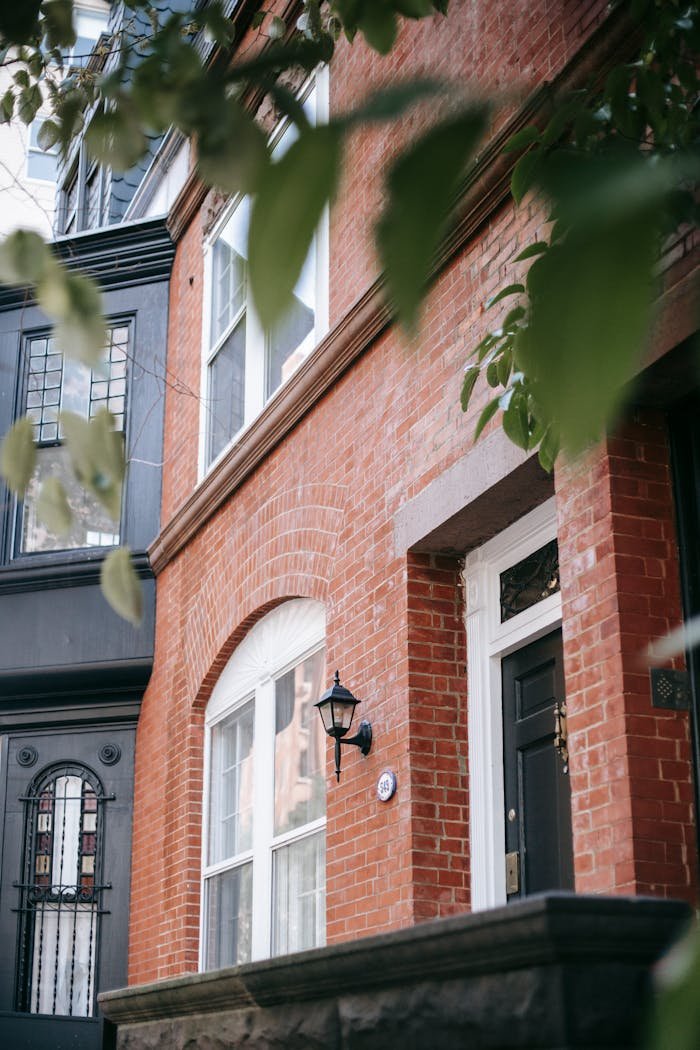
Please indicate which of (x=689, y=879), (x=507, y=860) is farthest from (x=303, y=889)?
(x=689, y=879)

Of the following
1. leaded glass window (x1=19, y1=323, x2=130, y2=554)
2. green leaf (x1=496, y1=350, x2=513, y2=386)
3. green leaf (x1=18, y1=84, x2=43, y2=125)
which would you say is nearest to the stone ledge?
green leaf (x1=496, y1=350, x2=513, y2=386)

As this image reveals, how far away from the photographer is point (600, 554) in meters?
4.91

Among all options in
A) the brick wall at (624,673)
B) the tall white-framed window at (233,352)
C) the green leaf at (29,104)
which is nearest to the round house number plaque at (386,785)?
the brick wall at (624,673)

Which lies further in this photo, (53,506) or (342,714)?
(342,714)

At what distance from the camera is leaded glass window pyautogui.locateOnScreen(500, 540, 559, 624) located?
5.94 metres

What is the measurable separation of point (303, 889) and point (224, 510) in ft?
9.13

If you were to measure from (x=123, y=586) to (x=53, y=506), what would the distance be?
135 mm

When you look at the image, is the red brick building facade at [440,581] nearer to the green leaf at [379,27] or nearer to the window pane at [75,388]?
the green leaf at [379,27]

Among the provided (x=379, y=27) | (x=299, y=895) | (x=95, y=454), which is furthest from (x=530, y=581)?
(x=379, y=27)

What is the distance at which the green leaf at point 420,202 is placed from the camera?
2.22 feet

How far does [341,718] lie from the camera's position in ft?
21.7

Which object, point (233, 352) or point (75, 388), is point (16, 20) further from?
point (75, 388)

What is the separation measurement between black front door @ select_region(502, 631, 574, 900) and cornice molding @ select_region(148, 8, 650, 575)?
1.80 metres

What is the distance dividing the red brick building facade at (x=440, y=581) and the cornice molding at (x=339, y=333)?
0.05ft
